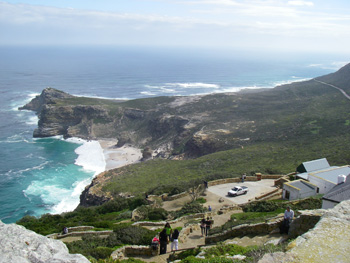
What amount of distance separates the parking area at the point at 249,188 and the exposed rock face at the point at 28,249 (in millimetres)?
18708

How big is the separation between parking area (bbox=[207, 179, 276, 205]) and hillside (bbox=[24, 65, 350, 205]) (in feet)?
7.30

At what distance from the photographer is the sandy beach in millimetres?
58769

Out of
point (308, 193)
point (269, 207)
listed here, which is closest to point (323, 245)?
point (269, 207)

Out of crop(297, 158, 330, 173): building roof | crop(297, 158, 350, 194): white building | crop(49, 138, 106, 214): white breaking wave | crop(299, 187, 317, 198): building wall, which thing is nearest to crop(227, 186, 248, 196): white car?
crop(297, 158, 350, 194): white building

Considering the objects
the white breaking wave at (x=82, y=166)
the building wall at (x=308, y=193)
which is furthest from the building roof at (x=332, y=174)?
the white breaking wave at (x=82, y=166)

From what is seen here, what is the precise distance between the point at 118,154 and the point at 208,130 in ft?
60.7

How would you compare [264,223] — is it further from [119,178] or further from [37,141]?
[37,141]

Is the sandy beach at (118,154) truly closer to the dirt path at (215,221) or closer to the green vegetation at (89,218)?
the green vegetation at (89,218)

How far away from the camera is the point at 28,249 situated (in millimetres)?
5574

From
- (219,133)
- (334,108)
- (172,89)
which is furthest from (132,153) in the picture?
(172,89)

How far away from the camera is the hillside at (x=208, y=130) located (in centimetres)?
3712

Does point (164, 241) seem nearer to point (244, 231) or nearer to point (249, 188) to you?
point (244, 231)

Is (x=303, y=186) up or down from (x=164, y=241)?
down

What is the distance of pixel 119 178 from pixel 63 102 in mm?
50283
